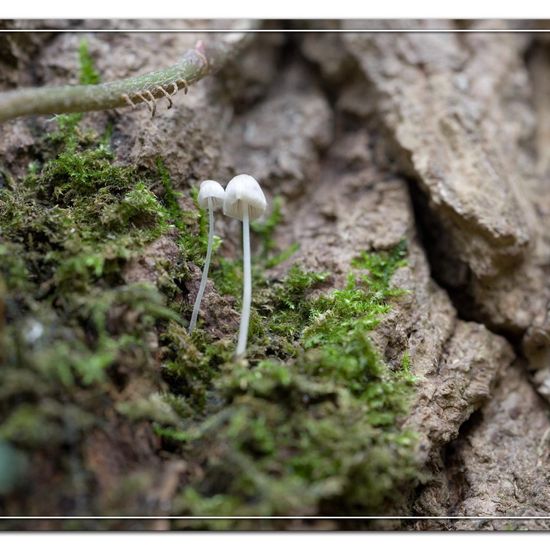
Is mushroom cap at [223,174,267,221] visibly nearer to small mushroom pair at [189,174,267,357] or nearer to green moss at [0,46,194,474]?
small mushroom pair at [189,174,267,357]

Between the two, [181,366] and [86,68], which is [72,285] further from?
[86,68]

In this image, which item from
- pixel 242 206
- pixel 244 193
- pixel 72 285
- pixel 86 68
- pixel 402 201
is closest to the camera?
pixel 72 285

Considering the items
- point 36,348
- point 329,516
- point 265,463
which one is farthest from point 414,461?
point 36,348

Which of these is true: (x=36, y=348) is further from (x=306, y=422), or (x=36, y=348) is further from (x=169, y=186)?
(x=169, y=186)

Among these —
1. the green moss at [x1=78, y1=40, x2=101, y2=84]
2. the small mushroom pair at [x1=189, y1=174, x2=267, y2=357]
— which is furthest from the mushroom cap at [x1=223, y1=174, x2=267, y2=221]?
the green moss at [x1=78, y1=40, x2=101, y2=84]

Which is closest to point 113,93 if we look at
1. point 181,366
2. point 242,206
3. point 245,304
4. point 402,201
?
point 242,206
